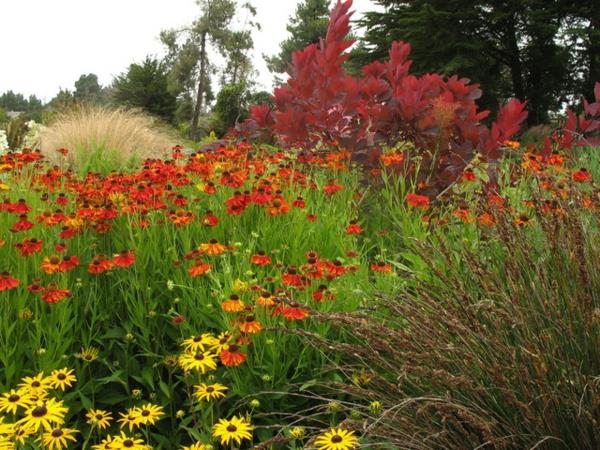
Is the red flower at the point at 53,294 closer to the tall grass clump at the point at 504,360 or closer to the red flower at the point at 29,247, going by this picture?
the red flower at the point at 29,247

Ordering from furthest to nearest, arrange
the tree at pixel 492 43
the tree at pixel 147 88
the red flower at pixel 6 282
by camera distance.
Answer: the tree at pixel 147 88, the tree at pixel 492 43, the red flower at pixel 6 282

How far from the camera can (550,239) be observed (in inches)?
70.7

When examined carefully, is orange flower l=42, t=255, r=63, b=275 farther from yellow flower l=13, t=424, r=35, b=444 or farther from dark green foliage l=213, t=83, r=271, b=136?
dark green foliage l=213, t=83, r=271, b=136

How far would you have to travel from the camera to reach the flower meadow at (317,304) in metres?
1.57

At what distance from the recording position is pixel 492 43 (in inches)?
699

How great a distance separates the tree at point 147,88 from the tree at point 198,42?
940 millimetres

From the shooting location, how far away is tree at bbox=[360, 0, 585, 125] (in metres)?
16.2

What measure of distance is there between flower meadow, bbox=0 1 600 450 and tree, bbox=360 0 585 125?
1275 cm

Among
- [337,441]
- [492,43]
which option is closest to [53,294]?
[337,441]

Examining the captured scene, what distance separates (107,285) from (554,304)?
5.85ft

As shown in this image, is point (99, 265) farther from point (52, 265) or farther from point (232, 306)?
point (232, 306)

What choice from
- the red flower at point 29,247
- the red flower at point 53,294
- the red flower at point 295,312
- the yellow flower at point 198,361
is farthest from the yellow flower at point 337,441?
the red flower at point 29,247

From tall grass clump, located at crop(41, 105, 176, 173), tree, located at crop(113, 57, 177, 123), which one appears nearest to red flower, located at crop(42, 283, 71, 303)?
tall grass clump, located at crop(41, 105, 176, 173)

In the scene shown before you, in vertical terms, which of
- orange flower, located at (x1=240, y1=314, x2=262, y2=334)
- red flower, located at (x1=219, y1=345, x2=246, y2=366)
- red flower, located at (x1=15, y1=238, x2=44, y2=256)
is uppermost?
red flower, located at (x1=15, y1=238, x2=44, y2=256)
